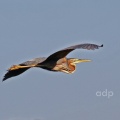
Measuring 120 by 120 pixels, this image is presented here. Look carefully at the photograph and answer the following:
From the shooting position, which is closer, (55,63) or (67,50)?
(67,50)

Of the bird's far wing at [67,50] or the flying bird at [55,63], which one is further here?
the flying bird at [55,63]

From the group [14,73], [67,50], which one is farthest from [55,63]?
[14,73]

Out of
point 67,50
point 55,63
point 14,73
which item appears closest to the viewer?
point 67,50

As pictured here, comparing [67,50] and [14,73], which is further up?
[67,50]

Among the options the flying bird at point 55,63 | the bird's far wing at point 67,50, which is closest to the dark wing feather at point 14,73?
the flying bird at point 55,63

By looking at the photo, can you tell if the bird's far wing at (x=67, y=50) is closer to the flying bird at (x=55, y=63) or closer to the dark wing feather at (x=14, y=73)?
the flying bird at (x=55, y=63)

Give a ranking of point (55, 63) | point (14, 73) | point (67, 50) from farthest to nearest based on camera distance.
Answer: point (14, 73), point (55, 63), point (67, 50)

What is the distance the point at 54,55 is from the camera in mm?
19391

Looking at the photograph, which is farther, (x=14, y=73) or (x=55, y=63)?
(x=14, y=73)

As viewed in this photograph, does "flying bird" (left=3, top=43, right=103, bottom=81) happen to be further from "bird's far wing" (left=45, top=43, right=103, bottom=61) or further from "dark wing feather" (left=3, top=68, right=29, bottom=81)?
"dark wing feather" (left=3, top=68, right=29, bottom=81)

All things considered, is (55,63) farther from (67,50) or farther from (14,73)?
(14,73)

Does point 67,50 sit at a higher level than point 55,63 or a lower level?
higher

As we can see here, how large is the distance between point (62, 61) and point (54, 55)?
2.59ft

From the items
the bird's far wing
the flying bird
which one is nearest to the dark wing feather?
the flying bird
